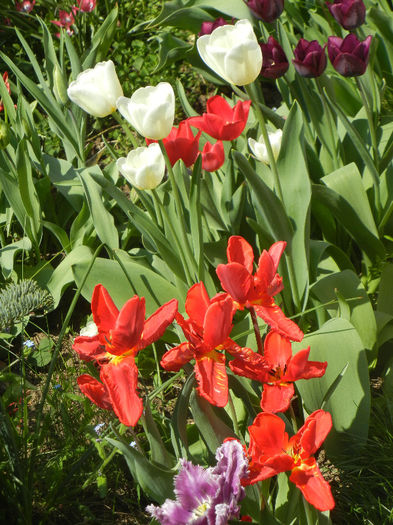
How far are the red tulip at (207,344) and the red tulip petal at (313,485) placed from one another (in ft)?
0.52

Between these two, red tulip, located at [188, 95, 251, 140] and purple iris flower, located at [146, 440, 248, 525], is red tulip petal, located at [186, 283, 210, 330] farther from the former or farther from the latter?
red tulip, located at [188, 95, 251, 140]

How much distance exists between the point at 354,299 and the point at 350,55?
60 cm

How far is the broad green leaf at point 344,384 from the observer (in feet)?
4.84

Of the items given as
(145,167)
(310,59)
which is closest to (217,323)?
(145,167)

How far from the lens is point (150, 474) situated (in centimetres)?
114

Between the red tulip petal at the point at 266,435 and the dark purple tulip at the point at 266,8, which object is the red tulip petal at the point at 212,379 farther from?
the dark purple tulip at the point at 266,8

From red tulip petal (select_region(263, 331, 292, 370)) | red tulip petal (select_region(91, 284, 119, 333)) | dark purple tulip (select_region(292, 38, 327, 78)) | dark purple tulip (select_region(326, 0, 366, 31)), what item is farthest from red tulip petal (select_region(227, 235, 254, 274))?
dark purple tulip (select_region(326, 0, 366, 31))

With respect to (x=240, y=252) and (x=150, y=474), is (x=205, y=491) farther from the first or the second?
(x=240, y=252)

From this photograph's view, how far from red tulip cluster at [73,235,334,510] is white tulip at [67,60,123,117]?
1.64 ft

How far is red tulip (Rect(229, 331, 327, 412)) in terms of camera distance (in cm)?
116

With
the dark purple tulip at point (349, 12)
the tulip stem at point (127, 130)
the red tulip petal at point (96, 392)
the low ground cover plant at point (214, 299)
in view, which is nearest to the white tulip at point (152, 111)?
the low ground cover plant at point (214, 299)

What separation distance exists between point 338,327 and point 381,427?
0.25 m

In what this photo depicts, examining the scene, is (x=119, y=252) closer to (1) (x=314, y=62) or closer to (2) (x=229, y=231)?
(2) (x=229, y=231)

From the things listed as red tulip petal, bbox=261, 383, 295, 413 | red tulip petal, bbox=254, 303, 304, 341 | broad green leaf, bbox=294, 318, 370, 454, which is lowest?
broad green leaf, bbox=294, 318, 370, 454
